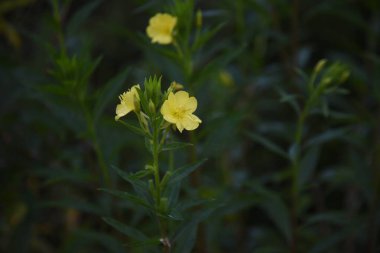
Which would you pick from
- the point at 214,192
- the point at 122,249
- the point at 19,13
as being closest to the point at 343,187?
the point at 214,192

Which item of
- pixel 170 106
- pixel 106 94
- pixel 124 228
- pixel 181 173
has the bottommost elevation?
pixel 124 228

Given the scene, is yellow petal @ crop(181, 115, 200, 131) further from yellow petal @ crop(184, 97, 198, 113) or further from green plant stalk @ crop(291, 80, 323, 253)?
green plant stalk @ crop(291, 80, 323, 253)

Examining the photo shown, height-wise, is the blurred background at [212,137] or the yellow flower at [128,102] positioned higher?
the blurred background at [212,137]

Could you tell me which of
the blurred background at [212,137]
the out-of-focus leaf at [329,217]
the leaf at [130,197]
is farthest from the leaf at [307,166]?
the leaf at [130,197]

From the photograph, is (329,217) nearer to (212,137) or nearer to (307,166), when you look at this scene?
(307,166)

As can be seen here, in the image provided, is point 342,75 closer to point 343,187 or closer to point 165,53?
point 165,53

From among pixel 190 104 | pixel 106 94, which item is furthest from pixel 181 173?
pixel 106 94

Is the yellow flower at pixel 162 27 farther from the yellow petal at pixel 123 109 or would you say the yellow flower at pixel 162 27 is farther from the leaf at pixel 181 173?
the leaf at pixel 181 173
